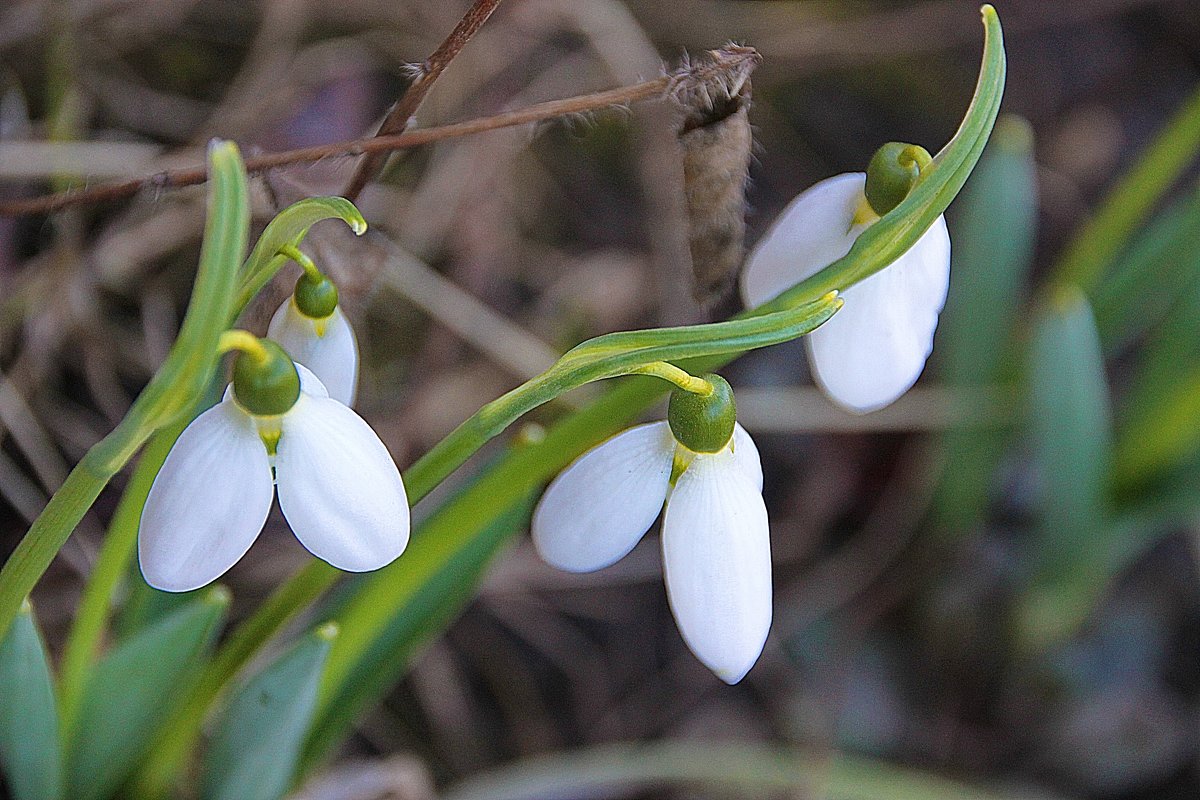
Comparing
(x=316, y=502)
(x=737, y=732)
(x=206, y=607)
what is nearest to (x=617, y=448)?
(x=316, y=502)

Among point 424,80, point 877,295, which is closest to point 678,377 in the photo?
point 877,295

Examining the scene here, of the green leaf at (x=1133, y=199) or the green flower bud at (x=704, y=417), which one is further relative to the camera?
the green leaf at (x=1133, y=199)

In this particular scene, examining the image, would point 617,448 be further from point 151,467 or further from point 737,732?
point 737,732

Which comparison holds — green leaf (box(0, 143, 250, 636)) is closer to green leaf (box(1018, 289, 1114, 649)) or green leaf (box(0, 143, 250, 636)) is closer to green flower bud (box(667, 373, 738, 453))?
green flower bud (box(667, 373, 738, 453))

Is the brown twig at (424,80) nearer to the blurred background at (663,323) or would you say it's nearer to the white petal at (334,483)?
the white petal at (334,483)

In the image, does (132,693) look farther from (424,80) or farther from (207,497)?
(424,80)

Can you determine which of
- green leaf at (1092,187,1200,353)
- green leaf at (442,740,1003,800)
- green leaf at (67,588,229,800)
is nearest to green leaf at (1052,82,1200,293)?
green leaf at (1092,187,1200,353)

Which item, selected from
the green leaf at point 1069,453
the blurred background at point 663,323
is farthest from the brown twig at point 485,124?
the green leaf at point 1069,453
